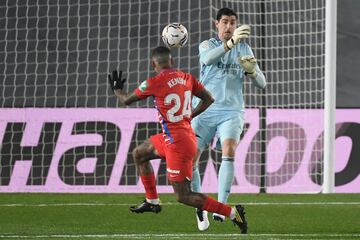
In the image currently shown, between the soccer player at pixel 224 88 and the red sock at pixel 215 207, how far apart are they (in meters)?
0.88

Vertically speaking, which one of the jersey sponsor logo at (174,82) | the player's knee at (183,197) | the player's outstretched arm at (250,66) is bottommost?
the player's knee at (183,197)

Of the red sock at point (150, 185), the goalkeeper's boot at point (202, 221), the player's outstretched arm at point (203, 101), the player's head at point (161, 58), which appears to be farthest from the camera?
the goalkeeper's boot at point (202, 221)

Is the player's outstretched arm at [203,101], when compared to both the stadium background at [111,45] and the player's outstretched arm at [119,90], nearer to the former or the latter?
the player's outstretched arm at [119,90]

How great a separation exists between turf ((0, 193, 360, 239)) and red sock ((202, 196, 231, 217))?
7.8 inches

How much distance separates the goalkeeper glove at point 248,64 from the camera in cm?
971

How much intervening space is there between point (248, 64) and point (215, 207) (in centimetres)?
159

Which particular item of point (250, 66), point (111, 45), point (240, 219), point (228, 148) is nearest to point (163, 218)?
point (228, 148)

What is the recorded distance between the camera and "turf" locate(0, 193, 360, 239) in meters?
8.89

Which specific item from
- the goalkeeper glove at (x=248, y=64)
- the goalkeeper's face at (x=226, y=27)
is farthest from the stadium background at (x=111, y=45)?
the goalkeeper glove at (x=248, y=64)

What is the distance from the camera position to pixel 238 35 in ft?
30.9

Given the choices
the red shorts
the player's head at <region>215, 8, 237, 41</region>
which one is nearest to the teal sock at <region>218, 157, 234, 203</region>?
the red shorts

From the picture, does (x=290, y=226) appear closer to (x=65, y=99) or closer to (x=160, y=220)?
(x=160, y=220)

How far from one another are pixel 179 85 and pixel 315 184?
604 cm

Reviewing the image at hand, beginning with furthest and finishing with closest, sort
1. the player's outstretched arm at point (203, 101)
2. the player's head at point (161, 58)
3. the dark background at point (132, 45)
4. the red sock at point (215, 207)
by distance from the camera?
the dark background at point (132, 45) < the player's outstretched arm at point (203, 101) < the player's head at point (161, 58) < the red sock at point (215, 207)
